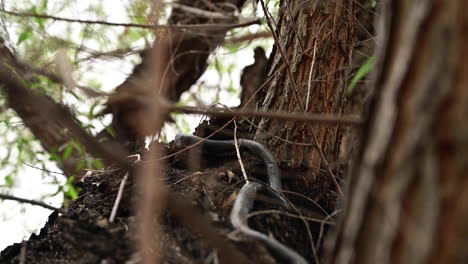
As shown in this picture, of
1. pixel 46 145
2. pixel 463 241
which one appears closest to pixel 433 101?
pixel 463 241

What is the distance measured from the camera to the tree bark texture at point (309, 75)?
2078mm

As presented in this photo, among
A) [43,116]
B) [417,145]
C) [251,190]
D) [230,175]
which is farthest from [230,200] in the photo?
[417,145]

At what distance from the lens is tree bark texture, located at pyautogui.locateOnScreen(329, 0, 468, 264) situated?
77cm

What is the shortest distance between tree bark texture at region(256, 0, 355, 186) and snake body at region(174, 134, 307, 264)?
0.08 m

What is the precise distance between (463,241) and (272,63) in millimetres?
1635

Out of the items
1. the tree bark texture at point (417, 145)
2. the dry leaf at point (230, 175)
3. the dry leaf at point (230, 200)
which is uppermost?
the tree bark texture at point (417, 145)

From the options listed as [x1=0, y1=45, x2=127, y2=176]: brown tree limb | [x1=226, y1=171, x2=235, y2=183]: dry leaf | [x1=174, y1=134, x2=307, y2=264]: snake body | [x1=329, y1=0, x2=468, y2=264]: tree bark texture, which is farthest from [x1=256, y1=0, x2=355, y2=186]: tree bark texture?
[x1=329, y1=0, x2=468, y2=264]: tree bark texture

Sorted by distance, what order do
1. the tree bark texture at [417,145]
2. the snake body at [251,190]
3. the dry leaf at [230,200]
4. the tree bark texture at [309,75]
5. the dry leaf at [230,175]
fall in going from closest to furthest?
the tree bark texture at [417,145]
the snake body at [251,190]
the dry leaf at [230,200]
the dry leaf at [230,175]
the tree bark texture at [309,75]

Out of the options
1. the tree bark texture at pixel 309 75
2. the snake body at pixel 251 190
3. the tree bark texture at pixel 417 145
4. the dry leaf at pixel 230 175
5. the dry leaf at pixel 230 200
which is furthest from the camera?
the tree bark texture at pixel 309 75

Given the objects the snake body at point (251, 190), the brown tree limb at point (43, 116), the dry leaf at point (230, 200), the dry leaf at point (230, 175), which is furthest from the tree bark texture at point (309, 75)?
the brown tree limb at point (43, 116)

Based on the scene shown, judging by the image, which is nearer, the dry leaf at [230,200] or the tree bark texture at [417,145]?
the tree bark texture at [417,145]

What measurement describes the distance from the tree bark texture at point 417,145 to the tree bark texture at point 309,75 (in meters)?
1.13

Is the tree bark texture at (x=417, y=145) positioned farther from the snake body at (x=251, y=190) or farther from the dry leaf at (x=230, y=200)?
the dry leaf at (x=230, y=200)

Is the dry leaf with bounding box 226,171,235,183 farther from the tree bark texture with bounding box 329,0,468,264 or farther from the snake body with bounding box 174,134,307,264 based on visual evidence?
the tree bark texture with bounding box 329,0,468,264
